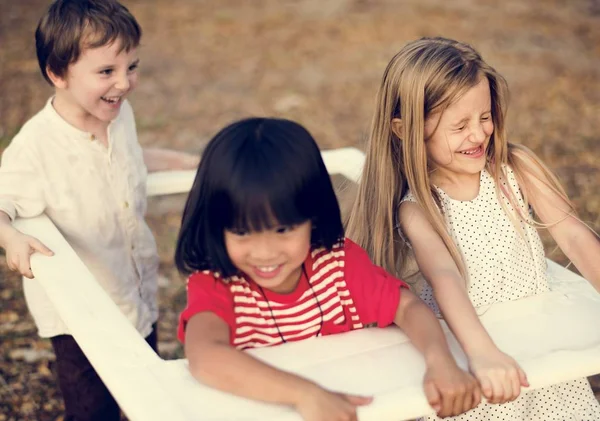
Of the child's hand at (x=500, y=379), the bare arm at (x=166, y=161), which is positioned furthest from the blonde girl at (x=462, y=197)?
the bare arm at (x=166, y=161)

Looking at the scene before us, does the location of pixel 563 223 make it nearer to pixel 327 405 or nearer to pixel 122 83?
pixel 327 405

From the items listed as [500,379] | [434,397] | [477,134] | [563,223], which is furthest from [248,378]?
[563,223]

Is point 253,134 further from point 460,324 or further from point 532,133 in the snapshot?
point 532,133

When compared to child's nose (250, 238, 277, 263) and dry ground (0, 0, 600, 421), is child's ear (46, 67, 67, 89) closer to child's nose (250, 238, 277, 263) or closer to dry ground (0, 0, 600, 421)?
child's nose (250, 238, 277, 263)

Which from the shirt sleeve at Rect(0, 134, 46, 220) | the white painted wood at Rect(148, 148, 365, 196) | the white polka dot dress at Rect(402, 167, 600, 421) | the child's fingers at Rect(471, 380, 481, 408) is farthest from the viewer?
the white painted wood at Rect(148, 148, 365, 196)

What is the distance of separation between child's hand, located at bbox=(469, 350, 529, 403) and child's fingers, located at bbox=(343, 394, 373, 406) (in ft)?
0.66

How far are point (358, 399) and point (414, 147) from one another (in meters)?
0.73

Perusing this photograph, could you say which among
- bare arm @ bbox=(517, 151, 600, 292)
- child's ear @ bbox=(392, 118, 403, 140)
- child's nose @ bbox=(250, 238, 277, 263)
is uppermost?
child's ear @ bbox=(392, 118, 403, 140)

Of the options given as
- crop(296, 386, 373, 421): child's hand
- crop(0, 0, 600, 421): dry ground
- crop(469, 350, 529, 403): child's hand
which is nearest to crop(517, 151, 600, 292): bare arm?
crop(469, 350, 529, 403): child's hand

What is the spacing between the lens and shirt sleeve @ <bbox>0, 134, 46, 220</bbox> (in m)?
2.06

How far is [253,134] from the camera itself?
1465 mm

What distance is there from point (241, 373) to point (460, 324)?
43 cm

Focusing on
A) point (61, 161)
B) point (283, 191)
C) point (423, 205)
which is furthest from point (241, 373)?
point (61, 161)

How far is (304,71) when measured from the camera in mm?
6805
